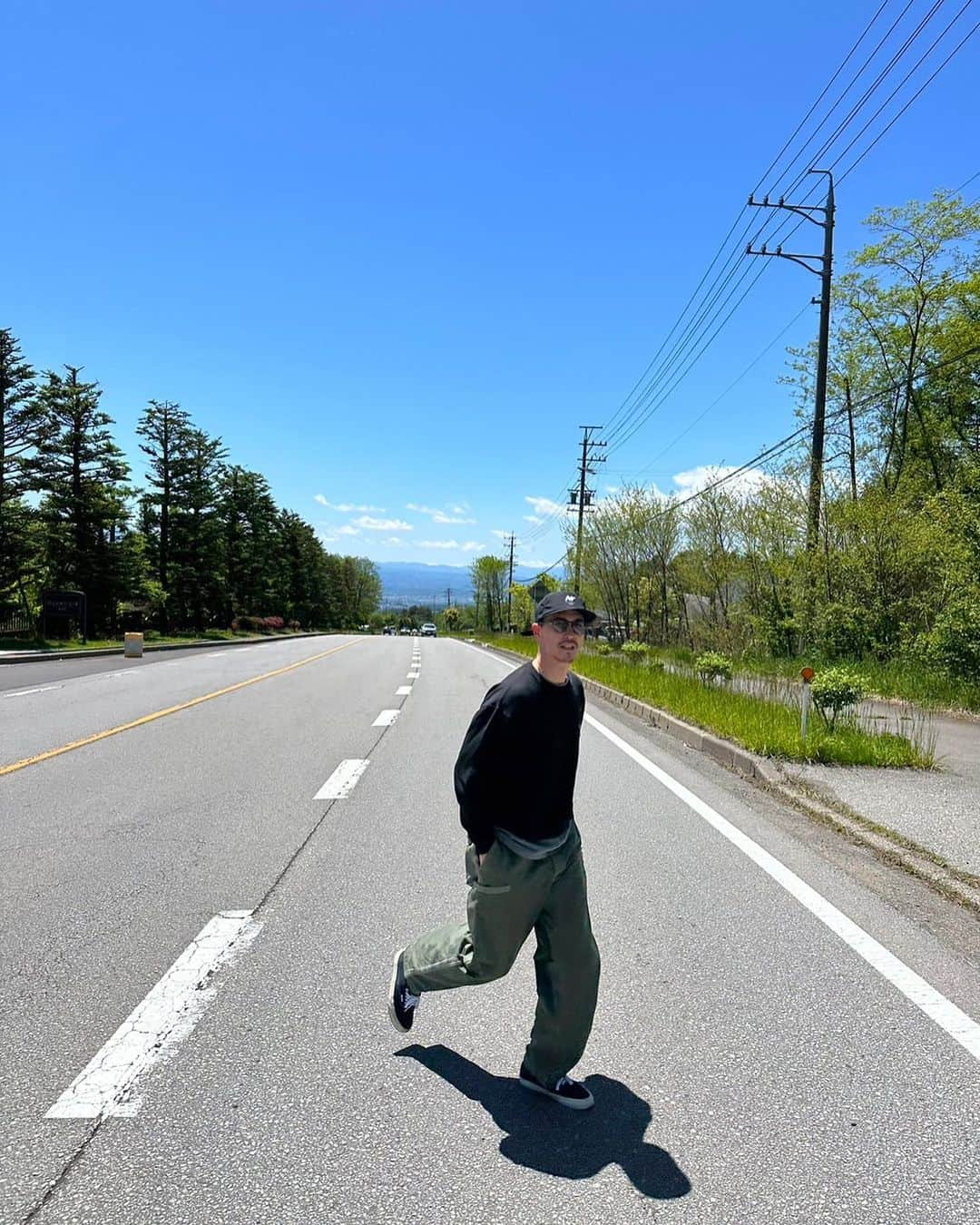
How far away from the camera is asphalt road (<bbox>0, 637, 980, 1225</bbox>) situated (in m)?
2.55

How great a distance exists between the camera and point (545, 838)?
9.93 ft

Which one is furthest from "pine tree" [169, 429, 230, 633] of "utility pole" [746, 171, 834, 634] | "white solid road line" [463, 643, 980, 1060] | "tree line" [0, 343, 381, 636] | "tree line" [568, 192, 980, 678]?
"white solid road line" [463, 643, 980, 1060]

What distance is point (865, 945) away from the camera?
447 cm

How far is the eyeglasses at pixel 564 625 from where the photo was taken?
119 inches

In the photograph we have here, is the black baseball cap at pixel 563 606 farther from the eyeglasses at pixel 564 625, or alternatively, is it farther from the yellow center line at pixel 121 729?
the yellow center line at pixel 121 729

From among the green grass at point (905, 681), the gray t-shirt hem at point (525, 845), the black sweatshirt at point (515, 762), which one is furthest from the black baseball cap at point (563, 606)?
the green grass at point (905, 681)

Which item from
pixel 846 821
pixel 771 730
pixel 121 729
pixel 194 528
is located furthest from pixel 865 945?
pixel 194 528

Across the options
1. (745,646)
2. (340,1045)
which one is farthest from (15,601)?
(340,1045)

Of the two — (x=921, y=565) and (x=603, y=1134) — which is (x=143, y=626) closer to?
(x=921, y=565)

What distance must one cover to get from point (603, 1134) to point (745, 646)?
2224 cm

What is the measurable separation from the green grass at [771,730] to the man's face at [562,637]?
7.05 meters

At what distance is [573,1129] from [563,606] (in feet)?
5.59

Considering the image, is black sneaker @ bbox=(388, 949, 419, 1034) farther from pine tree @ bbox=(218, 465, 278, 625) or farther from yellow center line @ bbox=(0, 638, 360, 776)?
pine tree @ bbox=(218, 465, 278, 625)

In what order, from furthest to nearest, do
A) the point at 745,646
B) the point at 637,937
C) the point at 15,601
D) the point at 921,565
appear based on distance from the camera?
1. the point at 15,601
2. the point at 745,646
3. the point at 921,565
4. the point at 637,937
